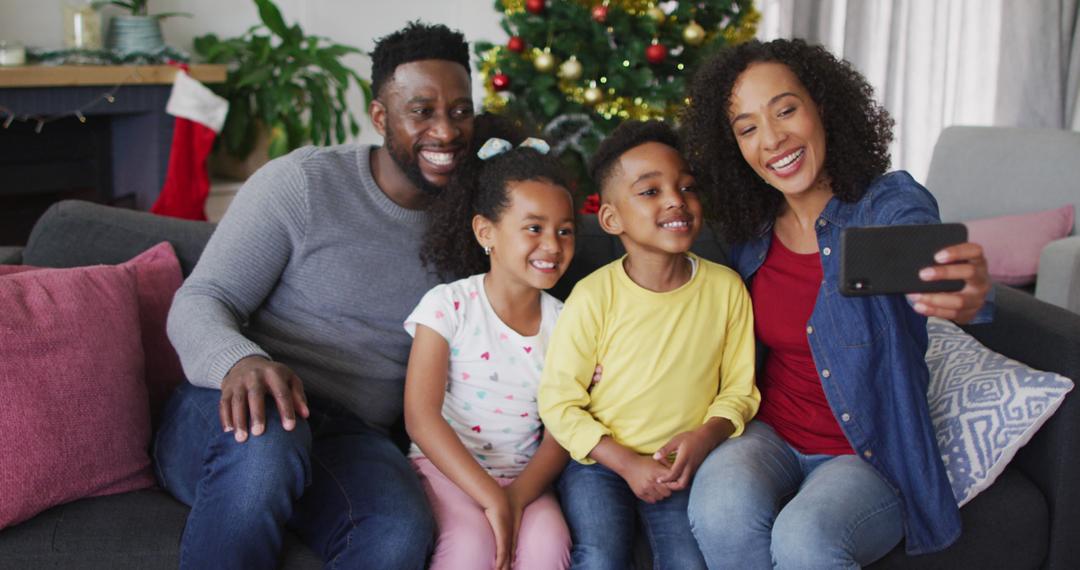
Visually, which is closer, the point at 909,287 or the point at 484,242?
the point at 909,287

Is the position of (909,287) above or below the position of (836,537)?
above

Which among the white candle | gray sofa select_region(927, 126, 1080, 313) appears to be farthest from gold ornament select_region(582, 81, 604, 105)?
the white candle

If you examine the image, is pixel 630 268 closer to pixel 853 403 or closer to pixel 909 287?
pixel 853 403

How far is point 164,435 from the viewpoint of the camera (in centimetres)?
172

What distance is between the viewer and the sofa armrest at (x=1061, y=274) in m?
2.82

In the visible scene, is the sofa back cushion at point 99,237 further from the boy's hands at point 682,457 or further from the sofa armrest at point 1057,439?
the sofa armrest at point 1057,439

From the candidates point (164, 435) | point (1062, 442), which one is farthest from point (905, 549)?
point (164, 435)

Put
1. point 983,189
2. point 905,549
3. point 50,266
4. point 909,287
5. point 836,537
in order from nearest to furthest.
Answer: point 909,287
point 836,537
point 905,549
point 50,266
point 983,189

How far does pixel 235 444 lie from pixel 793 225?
959 millimetres

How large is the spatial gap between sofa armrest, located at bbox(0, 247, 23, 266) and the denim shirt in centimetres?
148

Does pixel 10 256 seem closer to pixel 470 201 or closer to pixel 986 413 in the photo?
pixel 470 201

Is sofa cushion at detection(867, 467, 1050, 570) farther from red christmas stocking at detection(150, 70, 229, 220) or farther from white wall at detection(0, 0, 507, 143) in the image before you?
white wall at detection(0, 0, 507, 143)

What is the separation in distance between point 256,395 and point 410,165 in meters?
0.53

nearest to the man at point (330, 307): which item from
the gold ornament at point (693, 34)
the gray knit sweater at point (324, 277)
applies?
the gray knit sweater at point (324, 277)
